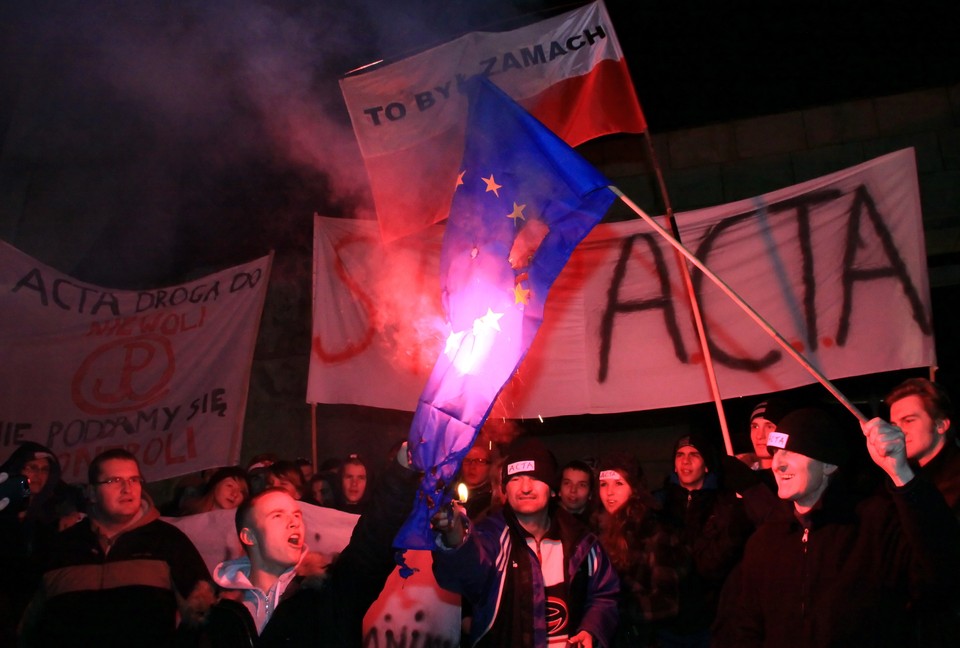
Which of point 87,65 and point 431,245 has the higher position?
point 87,65

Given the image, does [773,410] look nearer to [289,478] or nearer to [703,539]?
[703,539]

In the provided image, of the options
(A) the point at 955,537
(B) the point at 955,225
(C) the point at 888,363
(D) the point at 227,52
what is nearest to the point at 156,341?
(D) the point at 227,52

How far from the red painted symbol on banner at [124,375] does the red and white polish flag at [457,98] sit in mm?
1998

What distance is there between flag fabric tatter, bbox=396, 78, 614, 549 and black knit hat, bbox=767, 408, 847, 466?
105 cm

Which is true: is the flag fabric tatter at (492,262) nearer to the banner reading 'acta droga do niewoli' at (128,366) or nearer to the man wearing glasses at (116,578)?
the man wearing glasses at (116,578)

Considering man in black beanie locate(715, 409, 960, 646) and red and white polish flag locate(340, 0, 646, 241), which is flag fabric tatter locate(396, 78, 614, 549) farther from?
red and white polish flag locate(340, 0, 646, 241)

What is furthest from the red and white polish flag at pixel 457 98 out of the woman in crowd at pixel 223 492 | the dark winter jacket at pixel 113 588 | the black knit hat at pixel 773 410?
the dark winter jacket at pixel 113 588

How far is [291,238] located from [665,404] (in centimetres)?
457

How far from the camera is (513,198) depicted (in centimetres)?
294

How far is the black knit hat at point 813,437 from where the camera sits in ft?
9.84

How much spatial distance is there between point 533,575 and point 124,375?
12.4ft

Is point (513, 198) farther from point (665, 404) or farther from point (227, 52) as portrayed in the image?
point (227, 52)

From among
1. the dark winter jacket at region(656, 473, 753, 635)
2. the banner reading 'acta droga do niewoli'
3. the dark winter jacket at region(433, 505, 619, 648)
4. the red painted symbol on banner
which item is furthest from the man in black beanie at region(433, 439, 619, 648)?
the red painted symbol on banner

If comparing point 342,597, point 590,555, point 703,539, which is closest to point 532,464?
point 590,555
